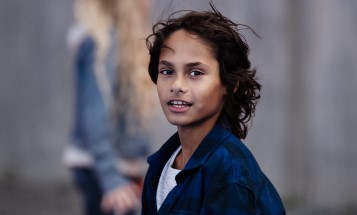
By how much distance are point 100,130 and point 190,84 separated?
8.37 ft

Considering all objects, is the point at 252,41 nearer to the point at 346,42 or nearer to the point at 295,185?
the point at 346,42

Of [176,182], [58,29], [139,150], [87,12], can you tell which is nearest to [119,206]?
[139,150]

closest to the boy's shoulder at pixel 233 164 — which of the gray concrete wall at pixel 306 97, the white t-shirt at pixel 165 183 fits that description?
the white t-shirt at pixel 165 183

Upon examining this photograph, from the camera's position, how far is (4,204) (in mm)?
6000

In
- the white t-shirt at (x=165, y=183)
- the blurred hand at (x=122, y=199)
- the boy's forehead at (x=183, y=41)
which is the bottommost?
the blurred hand at (x=122, y=199)

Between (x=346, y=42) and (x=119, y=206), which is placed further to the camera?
(x=346, y=42)

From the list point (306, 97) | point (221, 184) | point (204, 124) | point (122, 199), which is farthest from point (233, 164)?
point (306, 97)

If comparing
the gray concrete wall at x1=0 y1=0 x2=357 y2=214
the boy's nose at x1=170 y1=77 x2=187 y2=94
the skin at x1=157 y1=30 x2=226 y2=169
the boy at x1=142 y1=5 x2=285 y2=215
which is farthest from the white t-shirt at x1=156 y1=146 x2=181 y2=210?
the gray concrete wall at x1=0 y1=0 x2=357 y2=214

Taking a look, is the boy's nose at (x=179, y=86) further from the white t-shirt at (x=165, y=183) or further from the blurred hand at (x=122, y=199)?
the blurred hand at (x=122, y=199)

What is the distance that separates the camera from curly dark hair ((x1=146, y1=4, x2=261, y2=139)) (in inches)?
96.1

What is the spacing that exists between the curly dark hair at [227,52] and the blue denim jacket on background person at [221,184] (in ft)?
0.31

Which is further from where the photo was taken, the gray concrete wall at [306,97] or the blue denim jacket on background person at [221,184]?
the gray concrete wall at [306,97]

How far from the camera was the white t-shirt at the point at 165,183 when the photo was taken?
2492 mm

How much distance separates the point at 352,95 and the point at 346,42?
1.03 feet
